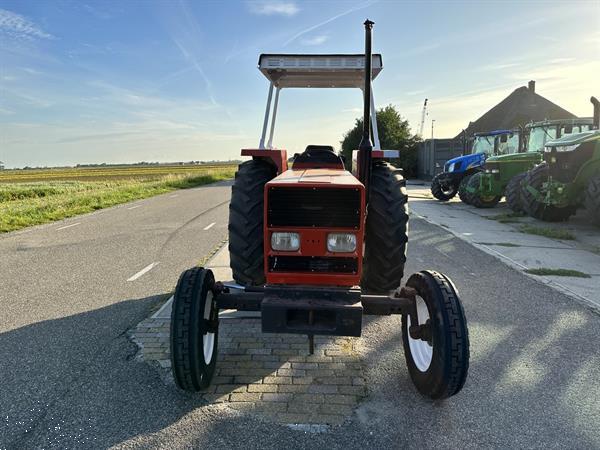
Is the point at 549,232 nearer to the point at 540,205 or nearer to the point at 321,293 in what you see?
the point at 540,205

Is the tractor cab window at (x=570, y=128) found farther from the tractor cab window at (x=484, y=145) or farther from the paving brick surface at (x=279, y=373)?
the paving brick surface at (x=279, y=373)

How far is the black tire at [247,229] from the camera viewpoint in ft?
11.3

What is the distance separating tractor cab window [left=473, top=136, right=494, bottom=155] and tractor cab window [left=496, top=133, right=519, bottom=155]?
63 centimetres

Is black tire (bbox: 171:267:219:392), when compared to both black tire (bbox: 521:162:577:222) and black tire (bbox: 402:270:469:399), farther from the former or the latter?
black tire (bbox: 521:162:577:222)

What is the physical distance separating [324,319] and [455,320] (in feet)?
2.69

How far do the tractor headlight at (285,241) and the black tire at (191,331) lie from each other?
0.53 m

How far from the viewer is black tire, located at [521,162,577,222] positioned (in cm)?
942

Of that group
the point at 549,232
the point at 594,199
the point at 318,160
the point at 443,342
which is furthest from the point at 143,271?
the point at 594,199

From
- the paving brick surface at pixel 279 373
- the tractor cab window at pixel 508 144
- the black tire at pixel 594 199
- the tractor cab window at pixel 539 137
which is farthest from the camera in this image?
the tractor cab window at pixel 508 144

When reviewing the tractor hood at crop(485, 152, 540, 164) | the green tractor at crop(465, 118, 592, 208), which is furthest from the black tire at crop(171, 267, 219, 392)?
the tractor hood at crop(485, 152, 540, 164)

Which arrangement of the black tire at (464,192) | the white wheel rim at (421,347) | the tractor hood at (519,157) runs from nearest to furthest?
the white wheel rim at (421,347) → the tractor hood at (519,157) → the black tire at (464,192)

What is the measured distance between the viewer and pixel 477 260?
6258mm

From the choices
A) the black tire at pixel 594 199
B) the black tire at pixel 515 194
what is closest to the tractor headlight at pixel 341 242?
the black tire at pixel 594 199

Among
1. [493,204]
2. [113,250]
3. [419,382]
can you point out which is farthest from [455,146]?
[419,382]
